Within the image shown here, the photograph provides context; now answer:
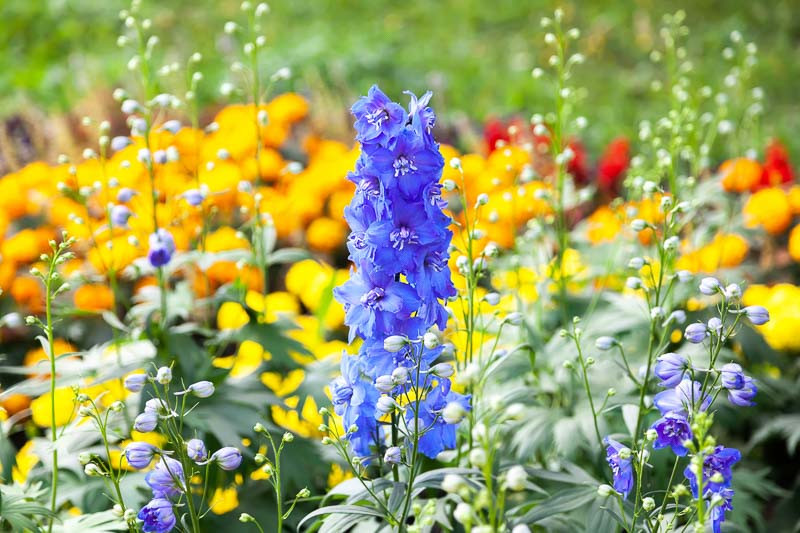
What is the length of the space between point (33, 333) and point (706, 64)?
6797 millimetres

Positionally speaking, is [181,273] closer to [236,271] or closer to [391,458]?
[236,271]

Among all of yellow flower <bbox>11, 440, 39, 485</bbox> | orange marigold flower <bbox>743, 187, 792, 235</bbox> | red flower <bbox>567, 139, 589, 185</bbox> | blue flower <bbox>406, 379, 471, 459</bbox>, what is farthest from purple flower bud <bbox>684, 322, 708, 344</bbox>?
red flower <bbox>567, 139, 589, 185</bbox>

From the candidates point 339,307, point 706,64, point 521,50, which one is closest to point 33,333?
point 339,307

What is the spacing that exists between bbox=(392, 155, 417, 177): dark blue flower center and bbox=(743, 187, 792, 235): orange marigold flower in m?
2.75

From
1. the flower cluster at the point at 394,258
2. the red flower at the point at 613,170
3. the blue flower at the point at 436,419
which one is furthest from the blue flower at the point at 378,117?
the red flower at the point at 613,170

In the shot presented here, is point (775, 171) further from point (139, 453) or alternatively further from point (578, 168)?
point (139, 453)

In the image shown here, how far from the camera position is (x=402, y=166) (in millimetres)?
1856

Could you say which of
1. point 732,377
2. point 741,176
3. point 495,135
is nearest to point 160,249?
point 732,377

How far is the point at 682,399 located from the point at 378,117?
0.89 meters

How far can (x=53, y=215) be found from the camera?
15.3 feet

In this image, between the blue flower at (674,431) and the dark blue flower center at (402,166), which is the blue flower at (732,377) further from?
the dark blue flower center at (402,166)

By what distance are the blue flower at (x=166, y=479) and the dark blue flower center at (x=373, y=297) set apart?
54 centimetres

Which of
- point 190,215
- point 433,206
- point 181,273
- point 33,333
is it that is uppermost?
point 433,206

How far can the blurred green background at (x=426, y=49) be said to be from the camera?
25.2ft
